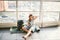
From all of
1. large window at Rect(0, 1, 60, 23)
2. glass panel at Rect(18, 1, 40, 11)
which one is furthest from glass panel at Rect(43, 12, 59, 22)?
glass panel at Rect(18, 1, 40, 11)

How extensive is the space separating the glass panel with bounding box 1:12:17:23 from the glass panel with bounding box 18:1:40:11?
0.88 feet

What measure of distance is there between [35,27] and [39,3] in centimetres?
68

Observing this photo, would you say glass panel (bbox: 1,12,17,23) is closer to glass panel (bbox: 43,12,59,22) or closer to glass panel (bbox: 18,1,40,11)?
glass panel (bbox: 18,1,40,11)

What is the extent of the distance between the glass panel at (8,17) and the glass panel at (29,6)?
10.6 inches

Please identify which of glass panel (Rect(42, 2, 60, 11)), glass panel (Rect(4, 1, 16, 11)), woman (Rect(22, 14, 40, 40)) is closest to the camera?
woman (Rect(22, 14, 40, 40))

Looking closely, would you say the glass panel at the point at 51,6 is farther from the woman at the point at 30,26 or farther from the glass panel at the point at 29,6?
the woman at the point at 30,26

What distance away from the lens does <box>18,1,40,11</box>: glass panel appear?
367cm

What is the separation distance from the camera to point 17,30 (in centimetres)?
355

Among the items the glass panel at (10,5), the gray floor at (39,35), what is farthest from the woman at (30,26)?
the glass panel at (10,5)

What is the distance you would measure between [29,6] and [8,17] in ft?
2.19

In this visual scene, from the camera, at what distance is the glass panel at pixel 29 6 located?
144 inches

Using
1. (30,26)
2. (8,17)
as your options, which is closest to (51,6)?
(30,26)

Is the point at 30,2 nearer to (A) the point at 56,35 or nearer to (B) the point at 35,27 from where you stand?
(B) the point at 35,27

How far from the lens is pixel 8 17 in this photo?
12.3ft
